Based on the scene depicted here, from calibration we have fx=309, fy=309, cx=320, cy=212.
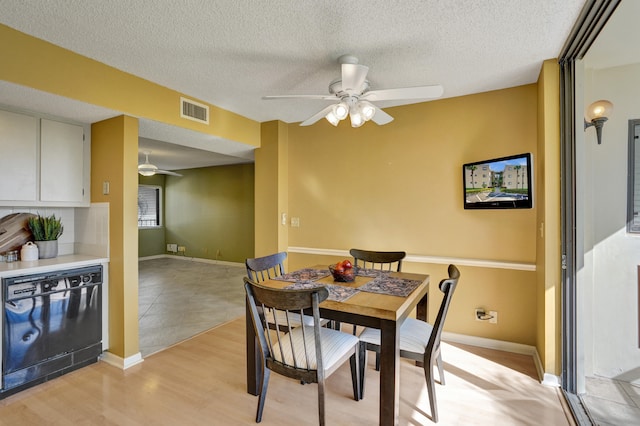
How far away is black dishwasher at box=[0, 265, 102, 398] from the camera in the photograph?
2.25m

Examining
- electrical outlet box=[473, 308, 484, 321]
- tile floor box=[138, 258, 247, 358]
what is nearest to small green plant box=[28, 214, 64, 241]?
tile floor box=[138, 258, 247, 358]

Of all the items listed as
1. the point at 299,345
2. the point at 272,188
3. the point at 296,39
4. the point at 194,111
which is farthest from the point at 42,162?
the point at 299,345

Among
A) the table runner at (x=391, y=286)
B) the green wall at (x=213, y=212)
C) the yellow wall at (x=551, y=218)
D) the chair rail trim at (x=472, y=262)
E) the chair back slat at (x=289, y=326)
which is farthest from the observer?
the green wall at (x=213, y=212)

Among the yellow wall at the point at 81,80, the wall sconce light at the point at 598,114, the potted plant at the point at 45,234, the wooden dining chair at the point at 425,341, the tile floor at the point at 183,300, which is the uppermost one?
the yellow wall at the point at 81,80

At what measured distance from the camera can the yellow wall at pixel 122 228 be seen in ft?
8.82

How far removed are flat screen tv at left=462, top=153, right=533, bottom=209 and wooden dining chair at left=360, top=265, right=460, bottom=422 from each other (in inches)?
46.7

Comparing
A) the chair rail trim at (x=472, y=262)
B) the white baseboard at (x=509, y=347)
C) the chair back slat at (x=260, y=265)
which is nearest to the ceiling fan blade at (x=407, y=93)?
the chair back slat at (x=260, y=265)

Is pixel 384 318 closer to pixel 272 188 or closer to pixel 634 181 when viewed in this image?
pixel 634 181

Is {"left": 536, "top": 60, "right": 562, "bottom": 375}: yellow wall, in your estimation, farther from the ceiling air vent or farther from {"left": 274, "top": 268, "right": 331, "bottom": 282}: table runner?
the ceiling air vent

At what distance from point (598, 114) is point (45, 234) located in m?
4.65

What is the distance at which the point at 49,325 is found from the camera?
2.44 meters

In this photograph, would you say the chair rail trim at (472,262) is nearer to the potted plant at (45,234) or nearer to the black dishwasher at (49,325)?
the black dishwasher at (49,325)

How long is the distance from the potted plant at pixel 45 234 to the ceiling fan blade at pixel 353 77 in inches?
113

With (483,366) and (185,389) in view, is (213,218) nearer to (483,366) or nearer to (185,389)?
(185,389)
